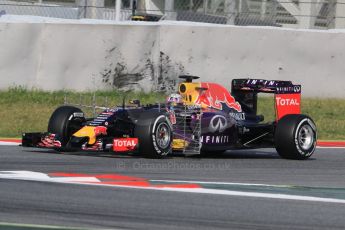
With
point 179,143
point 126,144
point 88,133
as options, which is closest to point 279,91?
point 179,143

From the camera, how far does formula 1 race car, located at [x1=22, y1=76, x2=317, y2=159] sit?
1031 centimetres

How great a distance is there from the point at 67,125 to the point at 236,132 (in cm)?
214

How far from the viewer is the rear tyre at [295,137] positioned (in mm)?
11109

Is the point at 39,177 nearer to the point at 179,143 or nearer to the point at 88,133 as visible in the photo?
the point at 88,133

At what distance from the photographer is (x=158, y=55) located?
52.0ft

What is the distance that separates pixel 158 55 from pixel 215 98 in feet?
14.7

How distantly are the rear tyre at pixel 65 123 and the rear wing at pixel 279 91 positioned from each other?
2282 mm

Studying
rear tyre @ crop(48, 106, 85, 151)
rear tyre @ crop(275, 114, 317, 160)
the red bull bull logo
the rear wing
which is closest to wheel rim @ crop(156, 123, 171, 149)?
the red bull bull logo

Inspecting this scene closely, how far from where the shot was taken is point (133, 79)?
52.0ft

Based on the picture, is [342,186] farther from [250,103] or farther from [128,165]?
[250,103]

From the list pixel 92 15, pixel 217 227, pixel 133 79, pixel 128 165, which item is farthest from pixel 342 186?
pixel 92 15

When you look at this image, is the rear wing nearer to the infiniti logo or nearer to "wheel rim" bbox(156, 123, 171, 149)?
the infiniti logo

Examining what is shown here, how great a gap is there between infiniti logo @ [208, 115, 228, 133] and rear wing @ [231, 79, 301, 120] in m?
0.95

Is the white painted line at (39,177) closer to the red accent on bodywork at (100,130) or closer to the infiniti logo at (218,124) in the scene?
the red accent on bodywork at (100,130)
